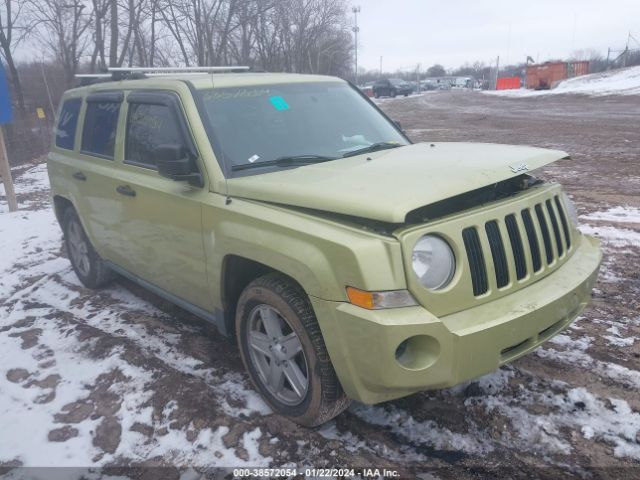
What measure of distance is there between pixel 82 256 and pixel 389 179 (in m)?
3.90

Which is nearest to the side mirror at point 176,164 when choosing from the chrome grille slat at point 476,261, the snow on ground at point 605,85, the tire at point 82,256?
the chrome grille slat at point 476,261

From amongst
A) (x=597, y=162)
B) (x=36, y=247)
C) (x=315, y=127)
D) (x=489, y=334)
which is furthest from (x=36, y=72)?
(x=489, y=334)

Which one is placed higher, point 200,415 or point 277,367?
point 277,367

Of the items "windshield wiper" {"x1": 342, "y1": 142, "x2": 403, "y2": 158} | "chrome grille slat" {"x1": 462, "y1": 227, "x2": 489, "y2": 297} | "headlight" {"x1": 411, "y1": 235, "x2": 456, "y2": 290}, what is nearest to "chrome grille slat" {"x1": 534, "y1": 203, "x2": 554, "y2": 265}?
"chrome grille slat" {"x1": 462, "y1": 227, "x2": 489, "y2": 297}


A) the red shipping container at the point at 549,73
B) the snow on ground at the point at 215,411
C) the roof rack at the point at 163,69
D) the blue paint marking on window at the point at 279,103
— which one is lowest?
the snow on ground at the point at 215,411

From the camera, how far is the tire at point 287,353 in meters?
2.78

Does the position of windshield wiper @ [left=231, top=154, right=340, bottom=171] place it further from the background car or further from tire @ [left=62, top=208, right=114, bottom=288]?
the background car

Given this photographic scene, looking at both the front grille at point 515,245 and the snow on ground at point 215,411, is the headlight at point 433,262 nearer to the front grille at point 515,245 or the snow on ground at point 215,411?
the front grille at point 515,245

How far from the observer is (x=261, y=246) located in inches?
113

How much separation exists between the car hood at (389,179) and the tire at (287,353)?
51 centimetres

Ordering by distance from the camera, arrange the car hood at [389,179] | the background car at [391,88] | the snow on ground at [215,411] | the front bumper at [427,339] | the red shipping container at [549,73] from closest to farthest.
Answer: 1. the front bumper at [427,339]
2. the car hood at [389,179]
3. the snow on ground at [215,411]
4. the red shipping container at [549,73]
5. the background car at [391,88]

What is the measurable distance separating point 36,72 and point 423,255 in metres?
32.5

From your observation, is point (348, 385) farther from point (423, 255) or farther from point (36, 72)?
point (36, 72)

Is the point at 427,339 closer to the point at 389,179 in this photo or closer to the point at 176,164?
the point at 389,179
